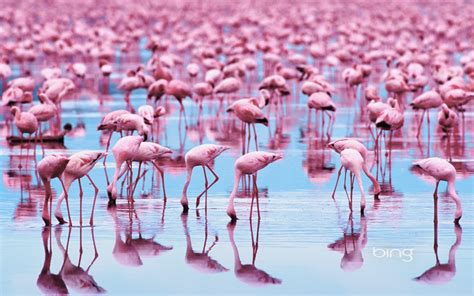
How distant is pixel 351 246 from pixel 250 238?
2.96 ft

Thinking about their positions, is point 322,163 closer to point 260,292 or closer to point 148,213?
point 148,213

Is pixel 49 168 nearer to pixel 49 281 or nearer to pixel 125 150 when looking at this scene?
pixel 125 150

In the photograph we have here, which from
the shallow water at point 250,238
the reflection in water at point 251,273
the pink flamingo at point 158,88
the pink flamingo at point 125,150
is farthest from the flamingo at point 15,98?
the reflection in water at point 251,273

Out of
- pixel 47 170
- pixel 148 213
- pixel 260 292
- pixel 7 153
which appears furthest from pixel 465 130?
pixel 260 292

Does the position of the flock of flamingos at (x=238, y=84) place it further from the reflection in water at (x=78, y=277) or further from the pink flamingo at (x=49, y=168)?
the reflection in water at (x=78, y=277)

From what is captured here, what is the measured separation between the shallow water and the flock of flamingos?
279mm

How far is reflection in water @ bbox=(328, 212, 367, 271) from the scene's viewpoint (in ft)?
32.1

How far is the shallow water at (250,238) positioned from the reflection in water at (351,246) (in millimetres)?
15

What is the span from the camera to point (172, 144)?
18188 millimetres

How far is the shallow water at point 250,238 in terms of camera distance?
30.3 ft

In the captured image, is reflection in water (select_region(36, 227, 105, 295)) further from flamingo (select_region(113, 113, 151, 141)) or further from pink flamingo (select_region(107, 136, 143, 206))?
flamingo (select_region(113, 113, 151, 141))

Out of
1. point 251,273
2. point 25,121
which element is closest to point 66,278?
point 251,273

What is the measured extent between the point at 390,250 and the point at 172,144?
27.2ft

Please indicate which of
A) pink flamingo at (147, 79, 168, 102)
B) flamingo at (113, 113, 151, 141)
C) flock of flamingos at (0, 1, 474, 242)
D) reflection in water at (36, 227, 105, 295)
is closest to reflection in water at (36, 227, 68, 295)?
reflection in water at (36, 227, 105, 295)
